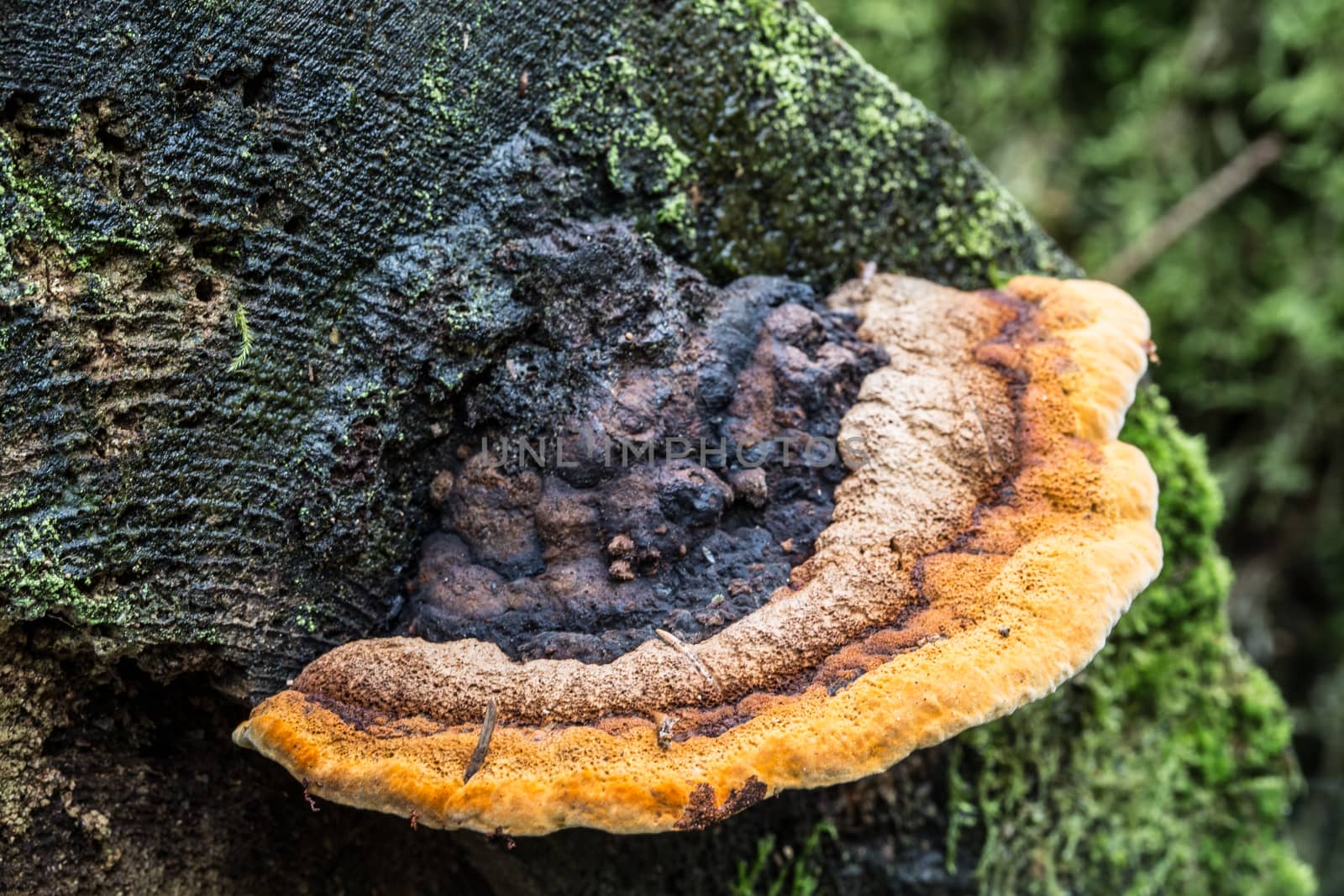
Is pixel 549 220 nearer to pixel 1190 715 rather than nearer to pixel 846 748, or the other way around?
pixel 846 748

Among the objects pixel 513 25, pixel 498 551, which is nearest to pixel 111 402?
pixel 498 551

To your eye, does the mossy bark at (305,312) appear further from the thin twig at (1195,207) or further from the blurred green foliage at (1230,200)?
the blurred green foliage at (1230,200)

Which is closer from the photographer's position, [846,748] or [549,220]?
[846,748]

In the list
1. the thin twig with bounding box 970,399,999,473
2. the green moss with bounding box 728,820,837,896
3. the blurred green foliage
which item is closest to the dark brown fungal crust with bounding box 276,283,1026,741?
the thin twig with bounding box 970,399,999,473

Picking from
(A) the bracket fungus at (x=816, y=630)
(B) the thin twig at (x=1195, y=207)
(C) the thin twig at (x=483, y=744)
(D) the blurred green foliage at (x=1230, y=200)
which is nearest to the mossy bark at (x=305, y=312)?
(A) the bracket fungus at (x=816, y=630)

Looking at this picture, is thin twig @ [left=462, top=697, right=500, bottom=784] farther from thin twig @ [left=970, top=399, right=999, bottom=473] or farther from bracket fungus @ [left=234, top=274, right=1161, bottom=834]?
thin twig @ [left=970, top=399, right=999, bottom=473]

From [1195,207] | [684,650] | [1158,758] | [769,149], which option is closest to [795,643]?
[684,650]

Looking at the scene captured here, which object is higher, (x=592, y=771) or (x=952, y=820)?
(x=592, y=771)

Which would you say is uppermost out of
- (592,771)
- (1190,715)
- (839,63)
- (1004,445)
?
(839,63)
